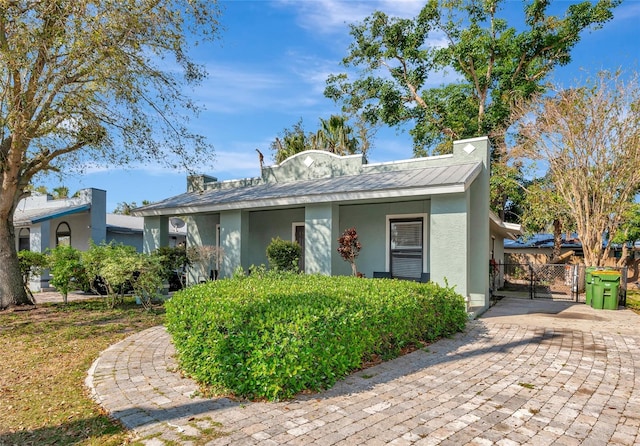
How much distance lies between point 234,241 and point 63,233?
1232 cm

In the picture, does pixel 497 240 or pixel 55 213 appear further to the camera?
pixel 497 240

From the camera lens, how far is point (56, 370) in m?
5.39

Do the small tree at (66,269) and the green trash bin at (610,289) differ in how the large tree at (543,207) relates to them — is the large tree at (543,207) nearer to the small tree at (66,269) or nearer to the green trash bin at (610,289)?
the green trash bin at (610,289)

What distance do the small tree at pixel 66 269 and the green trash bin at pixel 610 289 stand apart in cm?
1476

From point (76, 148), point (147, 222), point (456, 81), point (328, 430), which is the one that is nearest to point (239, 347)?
point (328, 430)

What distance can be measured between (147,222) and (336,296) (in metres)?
10.9

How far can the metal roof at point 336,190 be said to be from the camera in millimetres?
8883

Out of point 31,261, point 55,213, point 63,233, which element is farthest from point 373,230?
point 63,233

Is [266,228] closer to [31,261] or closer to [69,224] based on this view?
[31,261]

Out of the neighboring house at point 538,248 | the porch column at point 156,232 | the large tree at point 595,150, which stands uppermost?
the large tree at point 595,150

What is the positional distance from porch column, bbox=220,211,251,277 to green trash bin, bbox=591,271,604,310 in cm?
1047

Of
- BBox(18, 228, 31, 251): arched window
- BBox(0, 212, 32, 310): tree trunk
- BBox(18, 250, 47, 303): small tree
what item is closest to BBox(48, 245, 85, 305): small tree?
BBox(0, 212, 32, 310): tree trunk

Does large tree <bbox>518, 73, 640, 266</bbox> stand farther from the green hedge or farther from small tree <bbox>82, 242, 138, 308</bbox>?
small tree <bbox>82, 242, 138, 308</bbox>

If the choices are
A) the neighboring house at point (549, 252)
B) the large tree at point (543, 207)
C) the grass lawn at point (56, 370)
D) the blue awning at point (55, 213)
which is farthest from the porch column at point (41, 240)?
the neighboring house at point (549, 252)
